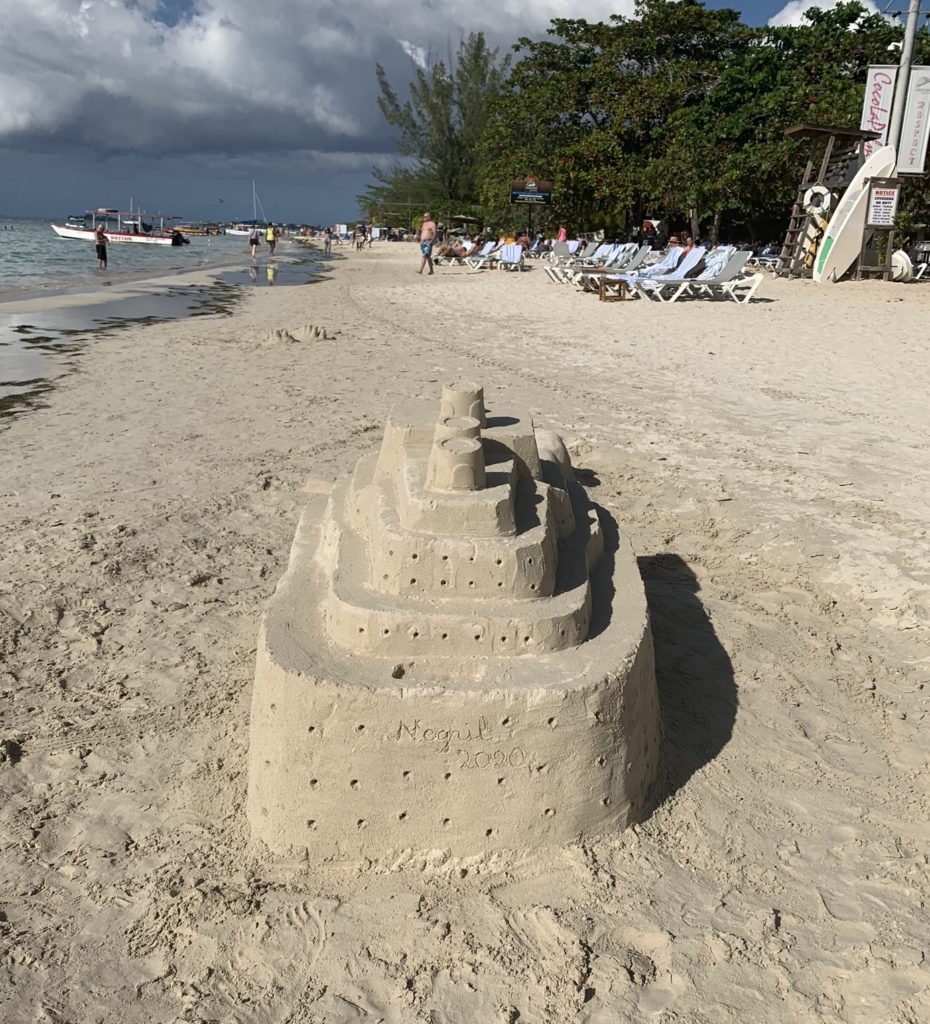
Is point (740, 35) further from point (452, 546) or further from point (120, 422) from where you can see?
point (452, 546)

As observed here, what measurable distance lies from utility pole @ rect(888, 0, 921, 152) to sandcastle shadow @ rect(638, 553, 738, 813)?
55.4ft

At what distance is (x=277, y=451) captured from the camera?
5.87 metres

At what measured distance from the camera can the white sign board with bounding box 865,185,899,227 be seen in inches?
634

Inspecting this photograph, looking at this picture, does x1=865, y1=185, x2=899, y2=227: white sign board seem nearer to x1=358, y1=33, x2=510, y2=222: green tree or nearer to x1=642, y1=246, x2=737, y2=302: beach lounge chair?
x1=642, y1=246, x2=737, y2=302: beach lounge chair

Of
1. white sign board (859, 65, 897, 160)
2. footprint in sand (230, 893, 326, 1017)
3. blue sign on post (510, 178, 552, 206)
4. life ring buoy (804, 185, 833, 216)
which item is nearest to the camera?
footprint in sand (230, 893, 326, 1017)

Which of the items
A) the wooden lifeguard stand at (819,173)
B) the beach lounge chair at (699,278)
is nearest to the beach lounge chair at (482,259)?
the wooden lifeguard stand at (819,173)

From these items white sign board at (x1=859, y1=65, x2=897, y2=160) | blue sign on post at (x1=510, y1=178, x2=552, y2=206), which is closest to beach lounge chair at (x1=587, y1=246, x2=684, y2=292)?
white sign board at (x1=859, y1=65, x2=897, y2=160)

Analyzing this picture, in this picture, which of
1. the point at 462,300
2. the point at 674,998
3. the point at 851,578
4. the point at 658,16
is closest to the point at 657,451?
the point at 851,578

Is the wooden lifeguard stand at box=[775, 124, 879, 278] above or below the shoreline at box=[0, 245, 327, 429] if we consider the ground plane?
above

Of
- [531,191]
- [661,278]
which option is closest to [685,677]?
[661,278]

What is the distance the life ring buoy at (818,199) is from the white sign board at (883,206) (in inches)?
50.1

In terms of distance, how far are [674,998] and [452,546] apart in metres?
1.26

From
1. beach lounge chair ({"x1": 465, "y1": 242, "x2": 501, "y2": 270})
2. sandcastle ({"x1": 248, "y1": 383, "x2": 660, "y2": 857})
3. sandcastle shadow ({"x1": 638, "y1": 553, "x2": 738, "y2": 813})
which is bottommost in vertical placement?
Answer: sandcastle shadow ({"x1": 638, "y1": 553, "x2": 738, "y2": 813})

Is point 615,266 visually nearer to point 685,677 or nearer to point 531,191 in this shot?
point 531,191
